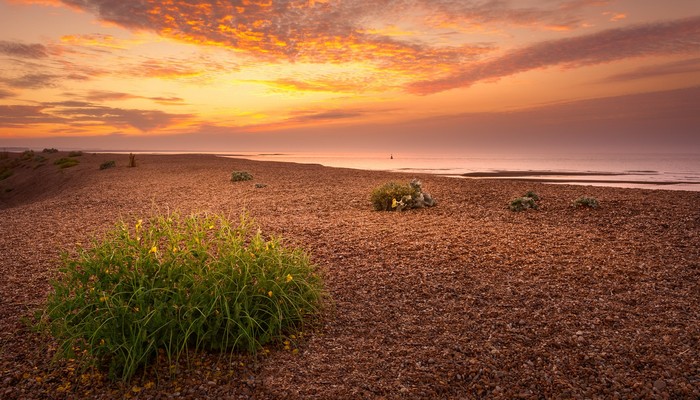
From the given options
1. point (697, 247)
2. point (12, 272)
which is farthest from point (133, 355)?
point (697, 247)

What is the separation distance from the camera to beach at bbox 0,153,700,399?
11.8ft

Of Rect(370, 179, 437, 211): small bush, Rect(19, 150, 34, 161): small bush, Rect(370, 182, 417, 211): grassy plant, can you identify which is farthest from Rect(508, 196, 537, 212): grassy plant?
Rect(19, 150, 34, 161): small bush

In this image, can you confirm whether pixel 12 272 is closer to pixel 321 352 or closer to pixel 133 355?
pixel 133 355

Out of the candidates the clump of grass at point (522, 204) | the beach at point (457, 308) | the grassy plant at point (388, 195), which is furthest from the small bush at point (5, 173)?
the clump of grass at point (522, 204)

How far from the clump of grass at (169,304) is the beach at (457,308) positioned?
20 cm

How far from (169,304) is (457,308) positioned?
286cm

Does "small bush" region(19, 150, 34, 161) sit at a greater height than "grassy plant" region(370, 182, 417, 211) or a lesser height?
greater

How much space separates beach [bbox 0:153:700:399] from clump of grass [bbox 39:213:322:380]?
198 millimetres

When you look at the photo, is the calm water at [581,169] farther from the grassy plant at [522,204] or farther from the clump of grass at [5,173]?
the clump of grass at [5,173]

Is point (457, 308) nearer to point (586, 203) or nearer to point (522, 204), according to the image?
point (522, 204)

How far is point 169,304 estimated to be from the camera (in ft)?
12.9

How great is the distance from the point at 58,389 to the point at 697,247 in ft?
27.0

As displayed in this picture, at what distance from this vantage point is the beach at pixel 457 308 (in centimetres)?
360

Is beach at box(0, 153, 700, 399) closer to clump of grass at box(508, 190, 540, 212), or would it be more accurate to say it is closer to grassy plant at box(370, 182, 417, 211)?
clump of grass at box(508, 190, 540, 212)
